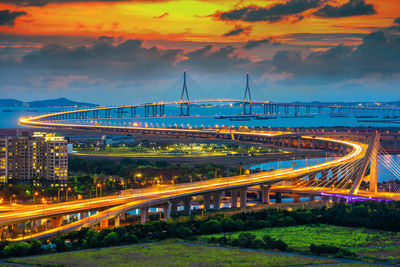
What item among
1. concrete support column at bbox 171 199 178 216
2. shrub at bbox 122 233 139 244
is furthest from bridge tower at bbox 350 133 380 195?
shrub at bbox 122 233 139 244

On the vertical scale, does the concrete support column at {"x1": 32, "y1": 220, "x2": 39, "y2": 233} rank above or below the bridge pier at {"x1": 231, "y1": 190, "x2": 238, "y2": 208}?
below

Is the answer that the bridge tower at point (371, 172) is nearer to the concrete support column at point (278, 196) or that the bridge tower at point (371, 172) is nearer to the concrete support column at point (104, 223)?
the concrete support column at point (278, 196)

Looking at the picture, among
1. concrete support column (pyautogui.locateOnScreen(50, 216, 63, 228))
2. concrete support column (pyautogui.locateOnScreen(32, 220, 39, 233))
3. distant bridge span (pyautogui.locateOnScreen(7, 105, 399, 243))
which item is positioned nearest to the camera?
distant bridge span (pyautogui.locateOnScreen(7, 105, 399, 243))

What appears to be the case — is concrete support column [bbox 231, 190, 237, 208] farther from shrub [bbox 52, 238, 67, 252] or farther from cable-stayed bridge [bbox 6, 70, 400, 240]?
shrub [bbox 52, 238, 67, 252]

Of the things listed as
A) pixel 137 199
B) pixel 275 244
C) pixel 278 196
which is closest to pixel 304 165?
pixel 278 196

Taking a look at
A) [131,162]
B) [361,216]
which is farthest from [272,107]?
[361,216]

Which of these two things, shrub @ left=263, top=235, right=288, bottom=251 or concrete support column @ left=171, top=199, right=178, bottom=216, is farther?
concrete support column @ left=171, top=199, right=178, bottom=216
